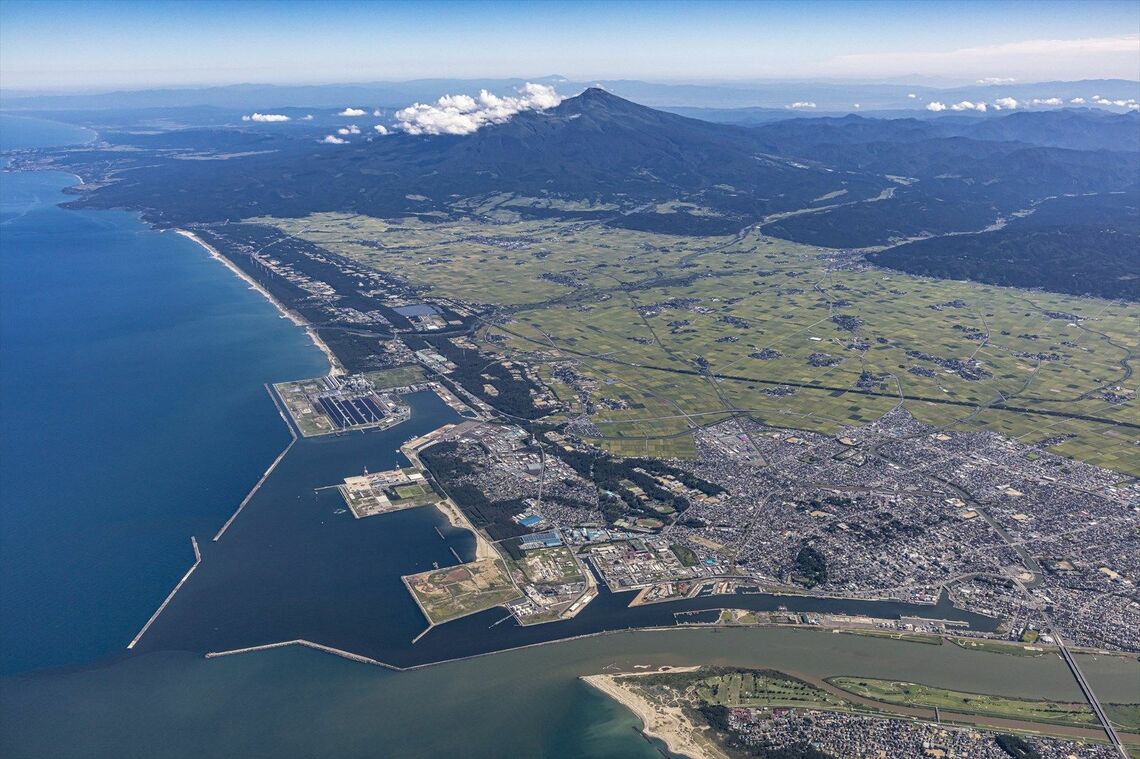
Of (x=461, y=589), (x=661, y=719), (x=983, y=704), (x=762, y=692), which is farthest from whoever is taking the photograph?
(x=461, y=589)

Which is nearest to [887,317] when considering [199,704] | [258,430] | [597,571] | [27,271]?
[597,571]

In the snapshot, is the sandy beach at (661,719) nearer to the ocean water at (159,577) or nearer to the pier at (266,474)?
the ocean water at (159,577)

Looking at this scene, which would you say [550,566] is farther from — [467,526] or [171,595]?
[171,595]

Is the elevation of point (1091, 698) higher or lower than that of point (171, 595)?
lower

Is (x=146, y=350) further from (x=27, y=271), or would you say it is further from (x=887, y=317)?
(x=887, y=317)

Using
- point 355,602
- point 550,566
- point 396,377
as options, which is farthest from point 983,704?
point 396,377

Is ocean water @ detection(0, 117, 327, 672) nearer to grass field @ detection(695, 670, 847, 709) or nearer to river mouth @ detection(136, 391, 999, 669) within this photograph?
river mouth @ detection(136, 391, 999, 669)

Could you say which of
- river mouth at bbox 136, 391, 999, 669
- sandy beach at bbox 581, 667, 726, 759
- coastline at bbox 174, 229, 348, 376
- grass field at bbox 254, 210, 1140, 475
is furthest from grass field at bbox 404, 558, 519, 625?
coastline at bbox 174, 229, 348, 376
